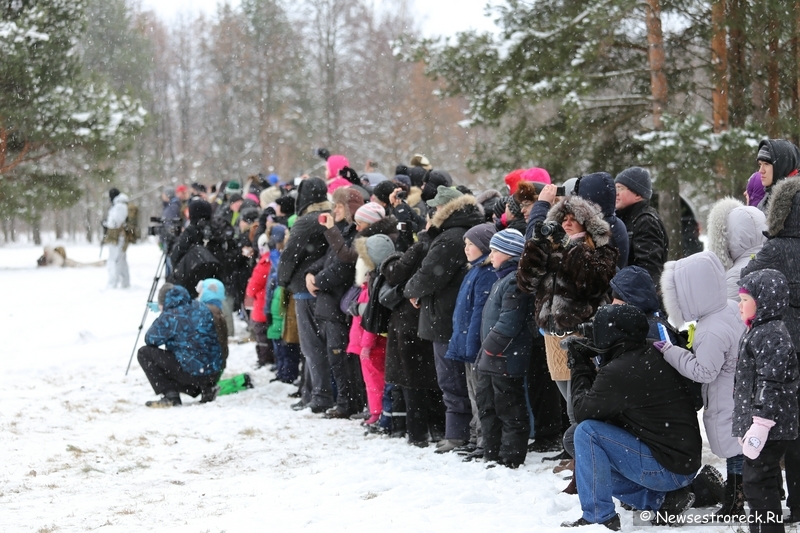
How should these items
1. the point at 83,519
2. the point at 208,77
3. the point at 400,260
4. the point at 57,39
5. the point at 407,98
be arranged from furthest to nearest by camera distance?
the point at 208,77 → the point at 407,98 → the point at 57,39 → the point at 400,260 → the point at 83,519

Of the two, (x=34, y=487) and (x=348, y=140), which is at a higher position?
(x=348, y=140)

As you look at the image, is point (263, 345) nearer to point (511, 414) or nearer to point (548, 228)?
point (511, 414)

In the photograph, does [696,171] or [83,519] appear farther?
[696,171]

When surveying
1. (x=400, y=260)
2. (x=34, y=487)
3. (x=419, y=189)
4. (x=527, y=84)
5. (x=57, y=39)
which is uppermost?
(x=57, y=39)

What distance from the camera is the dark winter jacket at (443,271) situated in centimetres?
720

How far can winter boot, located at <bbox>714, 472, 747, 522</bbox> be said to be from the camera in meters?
4.87

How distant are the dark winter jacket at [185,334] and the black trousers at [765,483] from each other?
277 inches

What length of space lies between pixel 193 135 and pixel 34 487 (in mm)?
44090

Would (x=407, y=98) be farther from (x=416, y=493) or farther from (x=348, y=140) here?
(x=416, y=493)

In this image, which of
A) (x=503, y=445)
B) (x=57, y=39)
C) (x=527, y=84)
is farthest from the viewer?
(x=57, y=39)

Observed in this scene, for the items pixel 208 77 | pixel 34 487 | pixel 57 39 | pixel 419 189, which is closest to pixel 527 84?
pixel 419 189

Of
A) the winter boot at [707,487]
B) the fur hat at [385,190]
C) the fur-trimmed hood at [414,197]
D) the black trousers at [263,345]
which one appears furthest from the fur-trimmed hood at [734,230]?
the black trousers at [263,345]

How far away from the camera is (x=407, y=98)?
41.6 meters

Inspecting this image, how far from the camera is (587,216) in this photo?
5.68 metres
